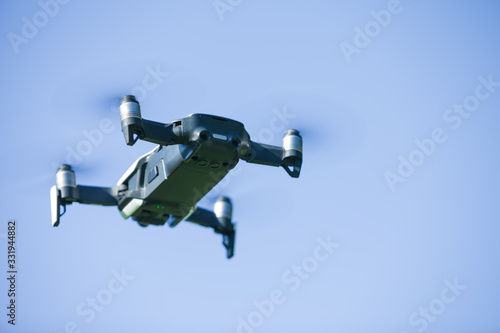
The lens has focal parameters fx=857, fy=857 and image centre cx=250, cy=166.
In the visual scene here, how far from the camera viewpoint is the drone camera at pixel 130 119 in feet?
46.0

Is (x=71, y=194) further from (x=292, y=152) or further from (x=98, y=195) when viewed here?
(x=292, y=152)

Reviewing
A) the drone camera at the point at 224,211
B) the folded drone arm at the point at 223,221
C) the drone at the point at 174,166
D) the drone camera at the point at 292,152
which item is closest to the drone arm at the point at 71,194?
the drone at the point at 174,166

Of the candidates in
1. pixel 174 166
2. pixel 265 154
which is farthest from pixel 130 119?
pixel 265 154

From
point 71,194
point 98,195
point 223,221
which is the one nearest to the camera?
point 71,194

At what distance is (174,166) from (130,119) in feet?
3.76

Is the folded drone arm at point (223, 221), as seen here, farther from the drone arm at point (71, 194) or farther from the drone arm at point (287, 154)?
the drone arm at point (287, 154)

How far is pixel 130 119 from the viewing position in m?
14.0

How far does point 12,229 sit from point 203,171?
5398 mm

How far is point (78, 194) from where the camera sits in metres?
16.6

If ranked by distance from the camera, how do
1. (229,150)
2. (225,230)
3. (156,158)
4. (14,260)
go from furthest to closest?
(225,230)
(14,260)
(156,158)
(229,150)

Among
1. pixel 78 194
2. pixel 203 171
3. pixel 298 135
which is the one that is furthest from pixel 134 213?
pixel 298 135

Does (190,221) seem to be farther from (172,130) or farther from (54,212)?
(172,130)

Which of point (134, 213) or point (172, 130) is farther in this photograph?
point (134, 213)

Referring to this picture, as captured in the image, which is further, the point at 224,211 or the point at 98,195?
the point at 224,211
